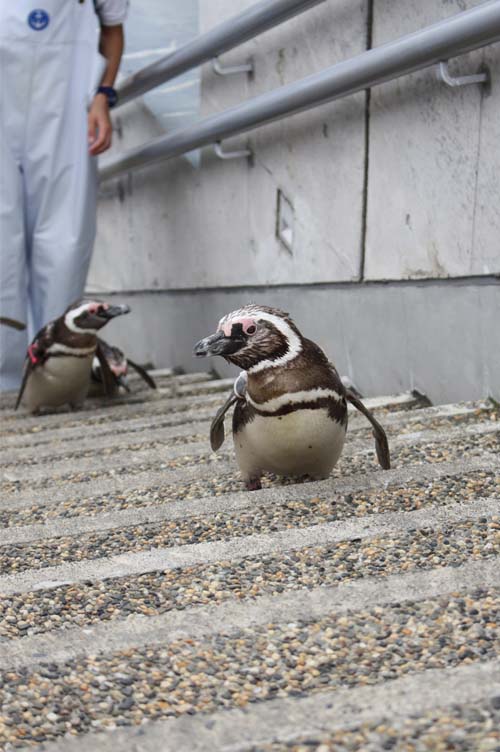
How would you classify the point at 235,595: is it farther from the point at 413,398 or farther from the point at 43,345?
the point at 43,345

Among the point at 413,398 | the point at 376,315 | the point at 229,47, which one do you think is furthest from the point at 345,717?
the point at 229,47

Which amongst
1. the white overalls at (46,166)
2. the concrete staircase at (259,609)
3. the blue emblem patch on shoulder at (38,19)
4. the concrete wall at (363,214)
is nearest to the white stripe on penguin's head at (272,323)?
the concrete staircase at (259,609)

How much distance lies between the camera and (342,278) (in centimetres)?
359

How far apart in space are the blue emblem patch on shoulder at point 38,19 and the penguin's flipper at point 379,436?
264 cm

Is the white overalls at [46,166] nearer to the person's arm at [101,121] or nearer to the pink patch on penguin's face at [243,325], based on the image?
the person's arm at [101,121]

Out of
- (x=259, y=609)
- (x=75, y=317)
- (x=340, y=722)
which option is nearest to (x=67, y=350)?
(x=75, y=317)

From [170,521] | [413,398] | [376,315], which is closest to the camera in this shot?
[170,521]

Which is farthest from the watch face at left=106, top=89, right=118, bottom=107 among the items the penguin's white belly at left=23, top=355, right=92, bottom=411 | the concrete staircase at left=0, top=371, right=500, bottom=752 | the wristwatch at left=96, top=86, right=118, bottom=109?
the concrete staircase at left=0, top=371, right=500, bottom=752

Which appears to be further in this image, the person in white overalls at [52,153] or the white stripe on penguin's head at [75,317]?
the person in white overalls at [52,153]

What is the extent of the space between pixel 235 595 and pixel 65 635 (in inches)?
10.1

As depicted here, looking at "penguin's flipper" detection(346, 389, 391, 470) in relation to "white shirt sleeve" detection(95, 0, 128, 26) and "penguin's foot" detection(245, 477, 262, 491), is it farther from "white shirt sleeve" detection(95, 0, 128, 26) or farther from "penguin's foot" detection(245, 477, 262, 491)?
"white shirt sleeve" detection(95, 0, 128, 26)

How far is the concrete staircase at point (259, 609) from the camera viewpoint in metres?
1.13

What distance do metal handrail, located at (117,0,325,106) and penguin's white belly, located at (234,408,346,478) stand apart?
74.5 inches

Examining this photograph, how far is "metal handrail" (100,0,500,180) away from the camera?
2574mm
